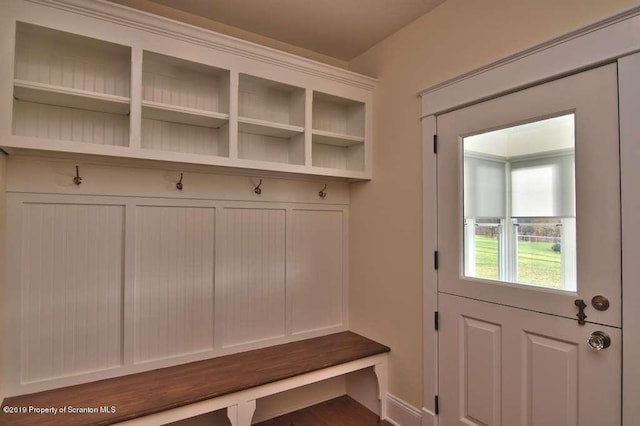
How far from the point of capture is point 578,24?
5.01 ft

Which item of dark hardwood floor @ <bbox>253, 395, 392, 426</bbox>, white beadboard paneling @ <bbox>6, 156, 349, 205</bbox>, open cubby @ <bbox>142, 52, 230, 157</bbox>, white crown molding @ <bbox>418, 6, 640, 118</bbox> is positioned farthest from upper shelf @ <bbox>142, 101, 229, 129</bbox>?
dark hardwood floor @ <bbox>253, 395, 392, 426</bbox>

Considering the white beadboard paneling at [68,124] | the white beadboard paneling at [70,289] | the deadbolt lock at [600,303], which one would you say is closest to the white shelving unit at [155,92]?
the white beadboard paneling at [68,124]

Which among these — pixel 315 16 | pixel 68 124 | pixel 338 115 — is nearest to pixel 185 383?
pixel 68 124

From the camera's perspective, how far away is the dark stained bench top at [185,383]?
5.26 ft

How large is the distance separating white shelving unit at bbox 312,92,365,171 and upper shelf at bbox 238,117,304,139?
24cm

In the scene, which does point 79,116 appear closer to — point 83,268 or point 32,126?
point 32,126

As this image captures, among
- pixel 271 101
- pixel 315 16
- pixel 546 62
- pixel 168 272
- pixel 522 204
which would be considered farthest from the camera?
pixel 271 101

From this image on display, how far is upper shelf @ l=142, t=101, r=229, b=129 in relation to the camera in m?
1.90

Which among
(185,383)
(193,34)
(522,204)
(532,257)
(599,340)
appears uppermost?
(193,34)

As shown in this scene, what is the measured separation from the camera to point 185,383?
191 centimetres

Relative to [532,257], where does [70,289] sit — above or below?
below

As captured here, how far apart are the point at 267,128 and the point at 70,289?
1.47 m

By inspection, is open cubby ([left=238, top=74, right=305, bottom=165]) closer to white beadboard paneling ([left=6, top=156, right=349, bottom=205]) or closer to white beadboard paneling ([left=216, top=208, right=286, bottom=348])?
white beadboard paneling ([left=6, top=156, right=349, bottom=205])

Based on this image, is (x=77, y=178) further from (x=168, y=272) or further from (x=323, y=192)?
(x=323, y=192)
